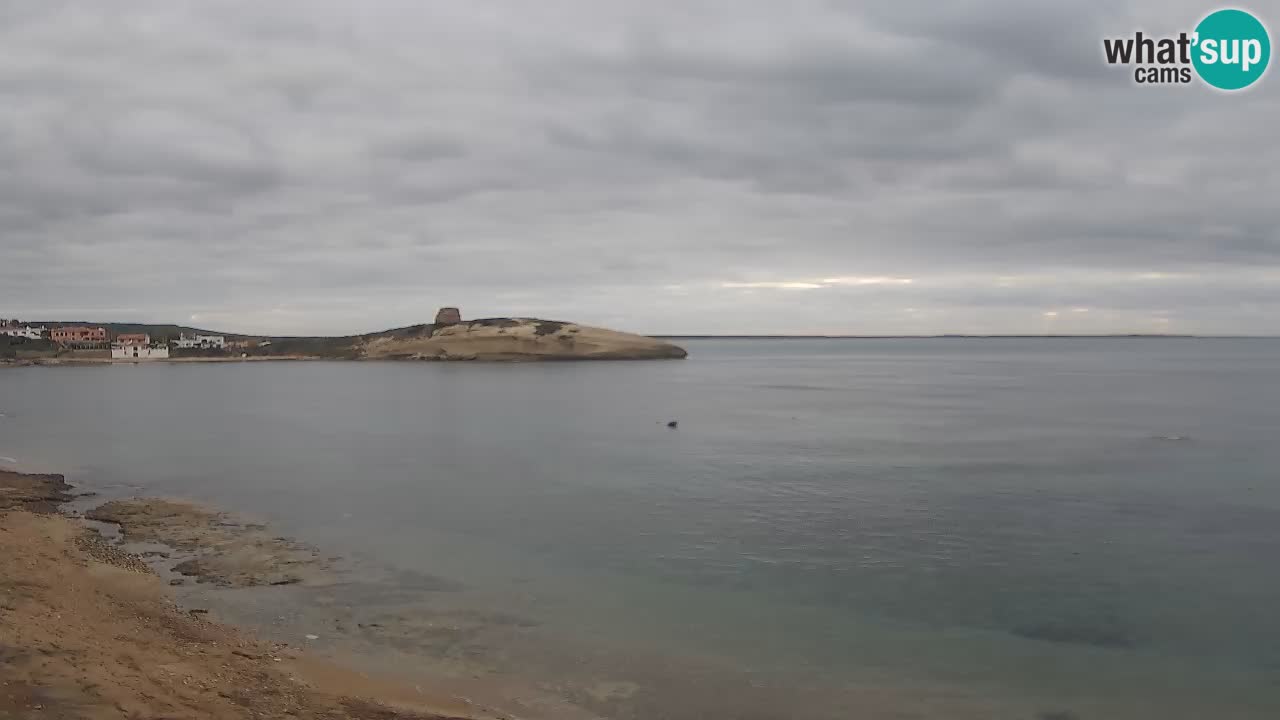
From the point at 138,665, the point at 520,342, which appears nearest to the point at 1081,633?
the point at 138,665

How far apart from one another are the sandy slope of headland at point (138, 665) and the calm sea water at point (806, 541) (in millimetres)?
2545

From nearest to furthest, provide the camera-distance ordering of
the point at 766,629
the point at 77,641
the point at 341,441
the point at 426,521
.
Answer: the point at 77,641 → the point at 766,629 → the point at 426,521 → the point at 341,441

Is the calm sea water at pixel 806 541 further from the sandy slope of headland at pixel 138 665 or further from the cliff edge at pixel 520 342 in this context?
the cliff edge at pixel 520 342

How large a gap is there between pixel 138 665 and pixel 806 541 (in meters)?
15.9

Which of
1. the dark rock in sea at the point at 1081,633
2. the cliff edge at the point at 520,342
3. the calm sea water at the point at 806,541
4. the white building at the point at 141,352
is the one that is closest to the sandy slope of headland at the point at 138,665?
the calm sea water at the point at 806,541

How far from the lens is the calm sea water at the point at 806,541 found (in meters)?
14.1

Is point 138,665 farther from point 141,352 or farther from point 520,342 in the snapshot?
point 141,352

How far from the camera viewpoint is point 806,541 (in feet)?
74.5

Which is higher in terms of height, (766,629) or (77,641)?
(77,641)

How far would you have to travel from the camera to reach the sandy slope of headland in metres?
10.1

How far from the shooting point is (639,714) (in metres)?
12.5

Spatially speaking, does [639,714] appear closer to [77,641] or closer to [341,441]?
[77,641]

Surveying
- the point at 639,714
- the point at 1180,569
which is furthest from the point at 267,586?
the point at 1180,569

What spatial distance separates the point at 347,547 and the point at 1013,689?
53.2 ft
